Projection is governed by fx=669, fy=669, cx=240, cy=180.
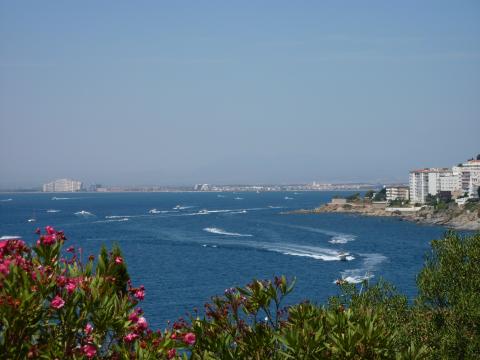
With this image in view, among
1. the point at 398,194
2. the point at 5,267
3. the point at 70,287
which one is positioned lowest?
the point at 398,194

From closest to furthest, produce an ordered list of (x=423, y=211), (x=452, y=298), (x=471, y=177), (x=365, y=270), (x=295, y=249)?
(x=452, y=298) → (x=365, y=270) → (x=295, y=249) → (x=423, y=211) → (x=471, y=177)

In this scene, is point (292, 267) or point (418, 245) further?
point (418, 245)

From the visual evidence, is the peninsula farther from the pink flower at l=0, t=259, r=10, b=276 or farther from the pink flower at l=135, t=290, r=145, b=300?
the pink flower at l=0, t=259, r=10, b=276

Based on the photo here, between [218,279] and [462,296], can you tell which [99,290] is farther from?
[218,279]

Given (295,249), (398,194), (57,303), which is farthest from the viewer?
(398,194)

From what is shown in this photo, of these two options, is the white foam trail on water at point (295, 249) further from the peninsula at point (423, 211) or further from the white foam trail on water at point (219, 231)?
the peninsula at point (423, 211)

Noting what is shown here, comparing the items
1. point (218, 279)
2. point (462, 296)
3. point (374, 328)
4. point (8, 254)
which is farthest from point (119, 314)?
point (218, 279)

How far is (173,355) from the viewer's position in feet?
14.5


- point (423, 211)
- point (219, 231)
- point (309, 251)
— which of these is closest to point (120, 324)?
point (309, 251)

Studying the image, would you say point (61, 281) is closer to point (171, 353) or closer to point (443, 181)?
point (171, 353)

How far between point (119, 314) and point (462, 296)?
10003 millimetres

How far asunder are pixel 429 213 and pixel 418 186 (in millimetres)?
24527

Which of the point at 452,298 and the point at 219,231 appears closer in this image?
the point at 452,298

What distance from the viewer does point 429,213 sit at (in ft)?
269
